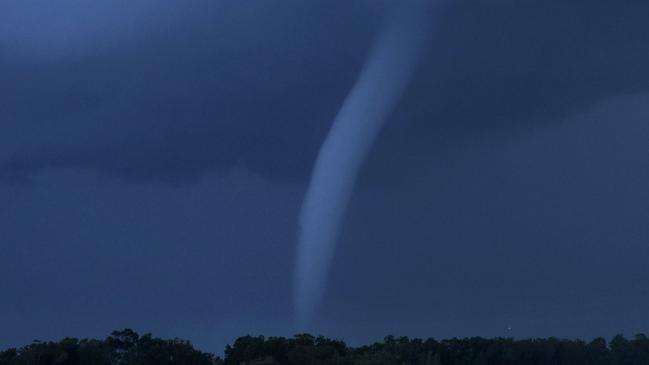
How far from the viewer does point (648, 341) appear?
8631 cm

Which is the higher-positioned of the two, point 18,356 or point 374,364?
point 18,356

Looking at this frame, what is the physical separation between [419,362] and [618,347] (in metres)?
17.7

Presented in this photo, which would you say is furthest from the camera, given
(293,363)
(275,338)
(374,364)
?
(275,338)

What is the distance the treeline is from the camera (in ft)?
255

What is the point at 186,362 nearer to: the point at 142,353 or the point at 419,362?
the point at 142,353

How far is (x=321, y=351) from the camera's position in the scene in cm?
7638

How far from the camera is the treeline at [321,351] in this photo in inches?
3061

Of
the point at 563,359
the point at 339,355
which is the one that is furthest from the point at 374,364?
the point at 563,359

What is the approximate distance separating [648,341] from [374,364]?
29361 mm

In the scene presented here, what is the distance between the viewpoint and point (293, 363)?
7550 cm

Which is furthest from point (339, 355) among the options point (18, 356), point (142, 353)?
point (18, 356)

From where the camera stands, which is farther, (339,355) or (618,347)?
(618,347)

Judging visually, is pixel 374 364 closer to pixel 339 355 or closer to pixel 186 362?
pixel 339 355

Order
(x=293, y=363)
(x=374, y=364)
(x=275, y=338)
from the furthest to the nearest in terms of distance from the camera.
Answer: (x=275, y=338), (x=293, y=363), (x=374, y=364)
